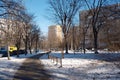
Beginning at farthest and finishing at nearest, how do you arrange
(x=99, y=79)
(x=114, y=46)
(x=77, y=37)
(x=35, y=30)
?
(x=77, y=37)
(x=35, y=30)
(x=114, y=46)
(x=99, y=79)

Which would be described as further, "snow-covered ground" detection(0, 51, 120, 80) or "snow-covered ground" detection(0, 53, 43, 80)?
"snow-covered ground" detection(0, 53, 43, 80)

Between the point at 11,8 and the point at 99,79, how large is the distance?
14.0 metres

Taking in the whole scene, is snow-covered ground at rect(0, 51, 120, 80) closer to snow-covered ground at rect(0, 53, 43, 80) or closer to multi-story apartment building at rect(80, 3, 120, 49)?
snow-covered ground at rect(0, 53, 43, 80)

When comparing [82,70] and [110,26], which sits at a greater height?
[110,26]

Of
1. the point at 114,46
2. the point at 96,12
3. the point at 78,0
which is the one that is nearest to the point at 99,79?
the point at 114,46

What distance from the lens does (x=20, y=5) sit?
28.6 meters

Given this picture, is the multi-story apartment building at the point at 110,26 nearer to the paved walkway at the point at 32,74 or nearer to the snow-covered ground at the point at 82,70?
the snow-covered ground at the point at 82,70

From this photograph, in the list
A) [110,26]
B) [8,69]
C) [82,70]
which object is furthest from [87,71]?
[110,26]

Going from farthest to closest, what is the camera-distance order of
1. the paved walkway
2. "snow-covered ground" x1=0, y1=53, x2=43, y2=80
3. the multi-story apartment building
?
the multi-story apartment building < "snow-covered ground" x1=0, y1=53, x2=43, y2=80 < the paved walkway

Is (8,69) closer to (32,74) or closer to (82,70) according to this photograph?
(32,74)

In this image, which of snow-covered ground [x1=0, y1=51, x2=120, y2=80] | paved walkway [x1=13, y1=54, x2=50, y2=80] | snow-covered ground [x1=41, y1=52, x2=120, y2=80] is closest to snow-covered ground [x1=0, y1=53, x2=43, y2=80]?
snow-covered ground [x1=0, y1=51, x2=120, y2=80]

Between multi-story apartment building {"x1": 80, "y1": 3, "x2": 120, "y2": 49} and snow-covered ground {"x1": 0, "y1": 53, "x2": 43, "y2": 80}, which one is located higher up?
multi-story apartment building {"x1": 80, "y1": 3, "x2": 120, "y2": 49}

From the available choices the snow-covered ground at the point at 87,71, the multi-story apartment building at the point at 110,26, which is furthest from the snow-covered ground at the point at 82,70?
the multi-story apartment building at the point at 110,26

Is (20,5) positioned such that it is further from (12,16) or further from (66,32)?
(66,32)
